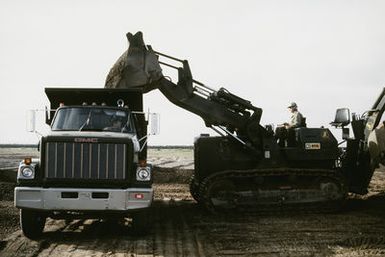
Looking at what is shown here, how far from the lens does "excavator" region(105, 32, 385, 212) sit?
484 inches

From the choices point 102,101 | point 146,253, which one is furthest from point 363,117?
point 146,253

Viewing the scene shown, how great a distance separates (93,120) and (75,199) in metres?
2.17

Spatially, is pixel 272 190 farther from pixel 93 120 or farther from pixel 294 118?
pixel 93 120

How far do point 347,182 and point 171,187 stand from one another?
8546 mm

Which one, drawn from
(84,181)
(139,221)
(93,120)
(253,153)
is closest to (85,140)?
(84,181)

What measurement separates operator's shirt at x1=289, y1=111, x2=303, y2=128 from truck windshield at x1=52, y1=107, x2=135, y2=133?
5.10 metres

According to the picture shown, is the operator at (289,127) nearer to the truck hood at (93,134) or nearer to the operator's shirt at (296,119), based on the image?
the operator's shirt at (296,119)

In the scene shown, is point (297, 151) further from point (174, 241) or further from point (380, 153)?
point (174, 241)

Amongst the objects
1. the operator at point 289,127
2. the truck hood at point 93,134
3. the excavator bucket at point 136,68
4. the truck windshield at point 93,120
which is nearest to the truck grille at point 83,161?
the truck hood at point 93,134

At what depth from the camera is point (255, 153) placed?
12.8 meters

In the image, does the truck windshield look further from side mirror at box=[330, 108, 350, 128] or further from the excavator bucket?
side mirror at box=[330, 108, 350, 128]

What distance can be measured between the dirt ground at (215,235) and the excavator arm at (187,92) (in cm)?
241

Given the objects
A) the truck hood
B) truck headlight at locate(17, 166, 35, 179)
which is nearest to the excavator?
the truck hood

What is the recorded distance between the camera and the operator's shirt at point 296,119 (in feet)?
43.3
